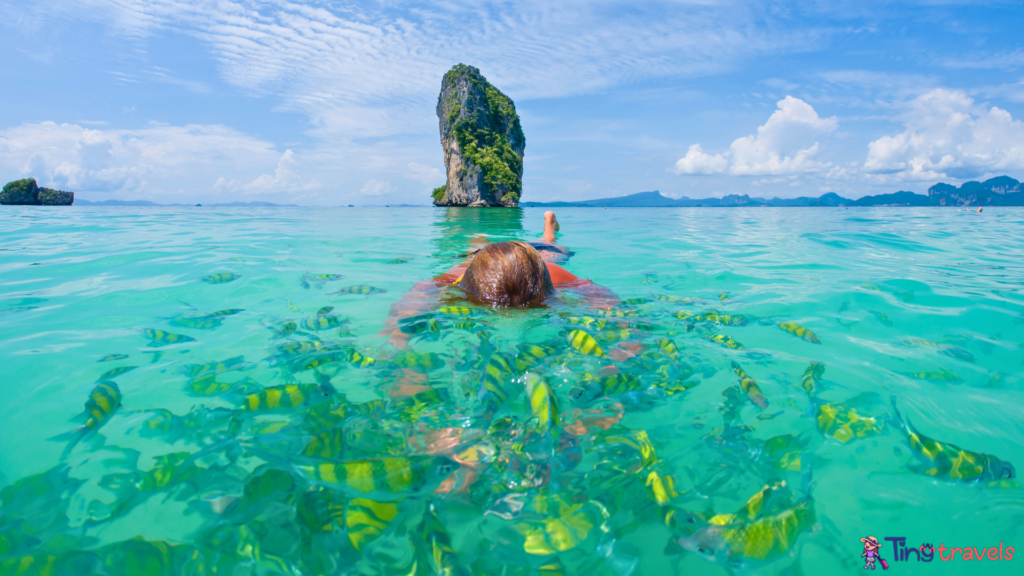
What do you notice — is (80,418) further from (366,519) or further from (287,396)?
(366,519)

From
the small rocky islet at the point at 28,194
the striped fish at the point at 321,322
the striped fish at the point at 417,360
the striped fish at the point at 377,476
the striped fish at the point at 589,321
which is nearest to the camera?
the striped fish at the point at 377,476

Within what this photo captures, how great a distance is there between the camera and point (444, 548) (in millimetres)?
1399

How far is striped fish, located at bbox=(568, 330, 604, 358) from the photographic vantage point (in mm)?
2855

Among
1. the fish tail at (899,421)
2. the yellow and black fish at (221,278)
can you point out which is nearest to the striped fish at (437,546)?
the fish tail at (899,421)

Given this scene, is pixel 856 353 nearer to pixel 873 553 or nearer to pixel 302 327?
pixel 873 553

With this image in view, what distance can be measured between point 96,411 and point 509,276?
2.82 metres

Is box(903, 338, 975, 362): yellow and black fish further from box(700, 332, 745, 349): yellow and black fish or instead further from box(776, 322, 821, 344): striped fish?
box(700, 332, 745, 349): yellow and black fish

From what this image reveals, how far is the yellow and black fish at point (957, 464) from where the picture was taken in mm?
1736

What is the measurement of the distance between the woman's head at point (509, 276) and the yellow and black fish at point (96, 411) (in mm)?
2595

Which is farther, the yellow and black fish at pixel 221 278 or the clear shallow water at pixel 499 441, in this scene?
the yellow and black fish at pixel 221 278

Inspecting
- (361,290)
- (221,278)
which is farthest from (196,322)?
(221,278)

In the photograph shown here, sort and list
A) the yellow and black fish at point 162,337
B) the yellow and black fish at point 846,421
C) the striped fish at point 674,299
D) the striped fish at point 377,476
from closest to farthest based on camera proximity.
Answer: the striped fish at point 377,476 < the yellow and black fish at point 846,421 < the yellow and black fish at point 162,337 < the striped fish at point 674,299

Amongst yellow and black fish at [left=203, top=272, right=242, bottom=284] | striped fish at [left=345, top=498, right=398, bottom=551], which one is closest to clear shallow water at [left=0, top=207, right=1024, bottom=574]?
striped fish at [left=345, top=498, right=398, bottom=551]

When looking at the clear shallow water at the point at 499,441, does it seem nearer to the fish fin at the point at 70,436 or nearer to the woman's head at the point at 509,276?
the fish fin at the point at 70,436
